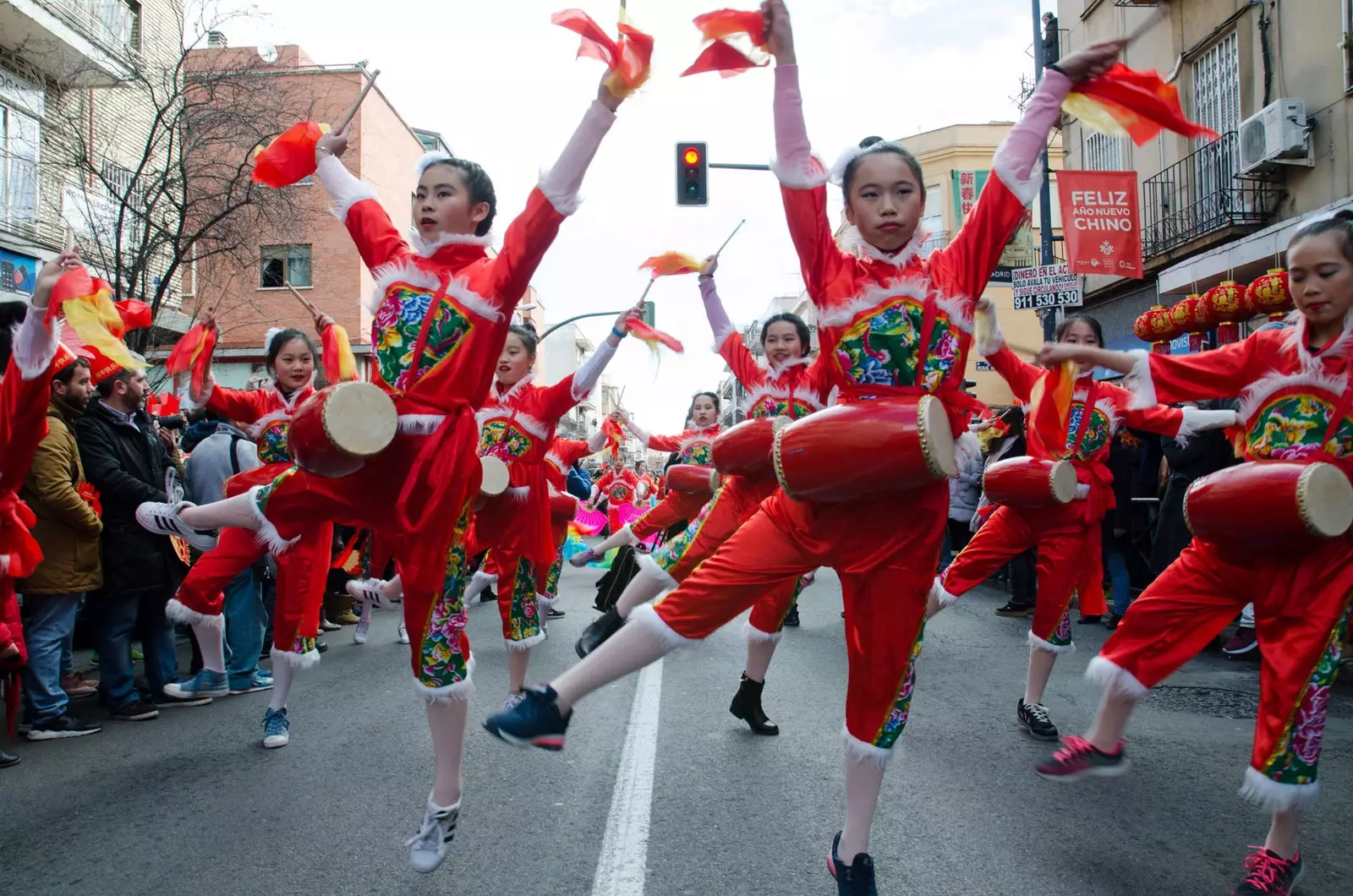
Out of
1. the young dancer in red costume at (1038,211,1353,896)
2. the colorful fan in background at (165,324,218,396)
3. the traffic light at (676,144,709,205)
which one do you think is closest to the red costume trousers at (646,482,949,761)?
the young dancer in red costume at (1038,211,1353,896)

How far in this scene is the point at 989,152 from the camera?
2753cm

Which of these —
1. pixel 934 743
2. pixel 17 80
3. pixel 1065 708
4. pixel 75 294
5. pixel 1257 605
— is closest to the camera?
pixel 1257 605

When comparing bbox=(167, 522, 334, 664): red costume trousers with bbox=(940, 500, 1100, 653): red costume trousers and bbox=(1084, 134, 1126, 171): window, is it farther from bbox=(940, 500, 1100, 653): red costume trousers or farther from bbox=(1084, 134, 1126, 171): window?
bbox=(1084, 134, 1126, 171): window

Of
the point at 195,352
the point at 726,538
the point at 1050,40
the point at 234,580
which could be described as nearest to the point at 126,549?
the point at 234,580

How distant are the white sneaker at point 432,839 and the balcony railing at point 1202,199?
1360 centimetres

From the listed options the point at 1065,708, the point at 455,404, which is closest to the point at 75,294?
→ the point at 455,404

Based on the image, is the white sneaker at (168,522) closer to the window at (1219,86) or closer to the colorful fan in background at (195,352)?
the colorful fan in background at (195,352)

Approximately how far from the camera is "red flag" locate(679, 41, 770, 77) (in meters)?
2.98

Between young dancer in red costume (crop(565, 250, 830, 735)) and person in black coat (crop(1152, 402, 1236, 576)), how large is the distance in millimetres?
3488

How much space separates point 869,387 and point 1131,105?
1237 mm

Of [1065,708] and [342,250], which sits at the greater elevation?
[342,250]

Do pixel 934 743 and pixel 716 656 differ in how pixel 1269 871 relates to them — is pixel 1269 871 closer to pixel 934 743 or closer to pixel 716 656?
pixel 934 743

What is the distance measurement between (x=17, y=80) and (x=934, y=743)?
1726 centimetres

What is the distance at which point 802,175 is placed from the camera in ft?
9.89
